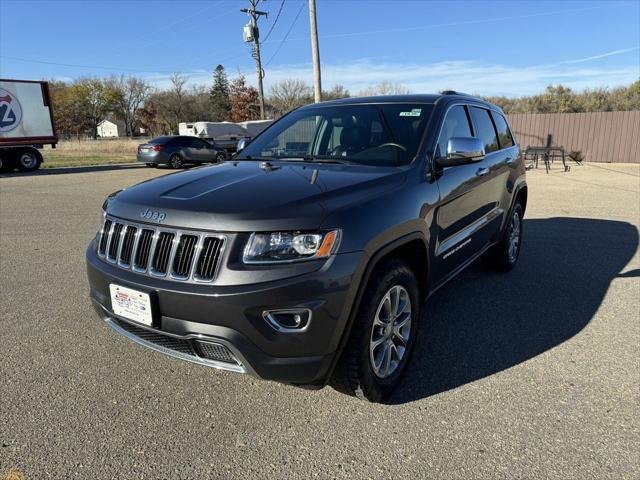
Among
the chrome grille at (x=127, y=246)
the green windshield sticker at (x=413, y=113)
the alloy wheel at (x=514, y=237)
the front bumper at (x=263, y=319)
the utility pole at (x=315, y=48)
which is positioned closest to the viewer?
the front bumper at (x=263, y=319)

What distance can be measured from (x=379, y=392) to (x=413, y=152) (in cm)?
162

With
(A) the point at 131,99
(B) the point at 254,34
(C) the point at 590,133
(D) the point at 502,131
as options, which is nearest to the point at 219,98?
(A) the point at 131,99

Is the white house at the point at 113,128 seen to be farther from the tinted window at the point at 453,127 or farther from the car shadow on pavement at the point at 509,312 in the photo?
the tinted window at the point at 453,127

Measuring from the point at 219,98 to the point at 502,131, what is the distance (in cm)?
8081

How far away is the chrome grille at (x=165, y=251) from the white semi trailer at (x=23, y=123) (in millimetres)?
20224

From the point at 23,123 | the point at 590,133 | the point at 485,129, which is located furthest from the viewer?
the point at 590,133

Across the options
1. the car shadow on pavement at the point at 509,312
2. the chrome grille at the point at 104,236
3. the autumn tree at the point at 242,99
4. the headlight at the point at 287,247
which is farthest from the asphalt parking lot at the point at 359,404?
the autumn tree at the point at 242,99

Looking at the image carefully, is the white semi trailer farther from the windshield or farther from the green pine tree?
the green pine tree

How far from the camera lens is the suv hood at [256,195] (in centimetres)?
232

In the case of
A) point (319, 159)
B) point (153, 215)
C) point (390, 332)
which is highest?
point (319, 159)

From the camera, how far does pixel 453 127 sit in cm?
385

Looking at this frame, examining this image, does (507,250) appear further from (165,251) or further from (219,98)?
(219,98)

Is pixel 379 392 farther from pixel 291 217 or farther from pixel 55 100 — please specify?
pixel 55 100

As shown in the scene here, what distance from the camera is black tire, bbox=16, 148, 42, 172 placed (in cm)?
1947
